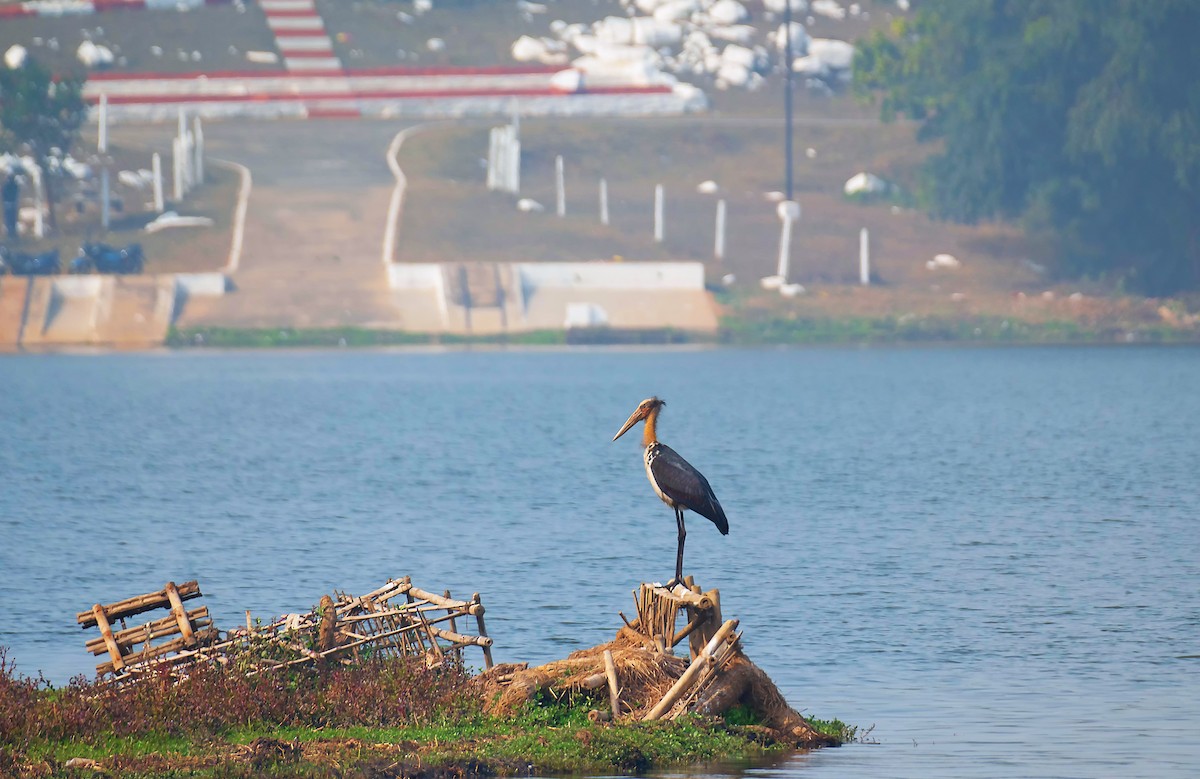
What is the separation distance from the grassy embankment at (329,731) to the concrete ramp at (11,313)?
284 ft

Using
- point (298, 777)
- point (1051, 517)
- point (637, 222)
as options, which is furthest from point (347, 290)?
point (298, 777)

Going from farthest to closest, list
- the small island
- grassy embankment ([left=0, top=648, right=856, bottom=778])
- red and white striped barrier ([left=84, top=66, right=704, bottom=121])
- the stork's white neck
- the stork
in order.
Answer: red and white striped barrier ([left=84, top=66, right=704, bottom=121]) < the stork's white neck < the stork < the small island < grassy embankment ([left=0, top=648, right=856, bottom=778])

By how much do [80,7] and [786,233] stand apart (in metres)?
64.5

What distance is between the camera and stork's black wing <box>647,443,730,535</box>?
22.8m

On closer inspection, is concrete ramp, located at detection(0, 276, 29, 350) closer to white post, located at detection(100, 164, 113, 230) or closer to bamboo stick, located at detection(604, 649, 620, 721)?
white post, located at detection(100, 164, 113, 230)

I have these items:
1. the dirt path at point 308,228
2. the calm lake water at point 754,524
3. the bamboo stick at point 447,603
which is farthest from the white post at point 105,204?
the bamboo stick at point 447,603

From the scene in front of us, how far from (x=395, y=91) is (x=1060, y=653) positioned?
381 ft

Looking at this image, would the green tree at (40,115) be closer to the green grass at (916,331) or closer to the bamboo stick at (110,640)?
the green grass at (916,331)

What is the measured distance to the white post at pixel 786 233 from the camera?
112750 millimetres

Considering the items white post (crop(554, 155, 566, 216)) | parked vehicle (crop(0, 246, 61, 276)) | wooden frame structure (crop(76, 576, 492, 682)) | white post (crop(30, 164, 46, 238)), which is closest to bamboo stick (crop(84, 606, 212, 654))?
wooden frame structure (crop(76, 576, 492, 682))

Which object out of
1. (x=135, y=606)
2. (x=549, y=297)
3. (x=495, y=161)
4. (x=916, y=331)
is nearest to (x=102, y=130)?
(x=495, y=161)

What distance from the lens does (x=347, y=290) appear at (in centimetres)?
10825

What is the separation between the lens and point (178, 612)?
21578 millimetres

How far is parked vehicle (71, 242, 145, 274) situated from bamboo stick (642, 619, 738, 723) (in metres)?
87.7
